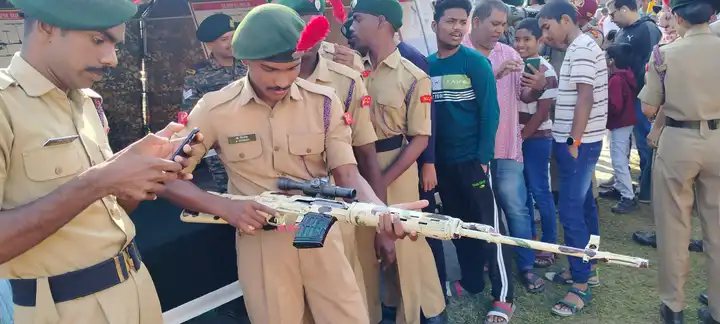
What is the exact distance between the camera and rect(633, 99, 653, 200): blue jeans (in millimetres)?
6059

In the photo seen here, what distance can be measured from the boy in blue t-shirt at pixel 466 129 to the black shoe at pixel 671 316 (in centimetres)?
102

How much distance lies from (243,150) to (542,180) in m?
3.03

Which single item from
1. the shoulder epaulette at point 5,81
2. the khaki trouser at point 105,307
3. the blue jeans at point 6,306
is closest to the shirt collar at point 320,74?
the khaki trouser at point 105,307

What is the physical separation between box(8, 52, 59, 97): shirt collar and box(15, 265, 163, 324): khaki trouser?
0.56 m

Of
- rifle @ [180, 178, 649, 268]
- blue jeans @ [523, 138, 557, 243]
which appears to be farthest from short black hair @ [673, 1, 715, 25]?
rifle @ [180, 178, 649, 268]

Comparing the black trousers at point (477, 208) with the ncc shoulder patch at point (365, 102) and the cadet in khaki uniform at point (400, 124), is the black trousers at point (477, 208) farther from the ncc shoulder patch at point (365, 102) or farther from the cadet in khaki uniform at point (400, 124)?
the ncc shoulder patch at point (365, 102)

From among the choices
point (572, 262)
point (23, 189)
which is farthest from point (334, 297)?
point (572, 262)

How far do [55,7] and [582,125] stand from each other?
3392mm

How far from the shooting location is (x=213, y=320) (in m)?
3.74

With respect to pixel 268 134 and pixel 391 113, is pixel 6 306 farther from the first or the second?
pixel 391 113

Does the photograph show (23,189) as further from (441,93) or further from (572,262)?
(572,262)

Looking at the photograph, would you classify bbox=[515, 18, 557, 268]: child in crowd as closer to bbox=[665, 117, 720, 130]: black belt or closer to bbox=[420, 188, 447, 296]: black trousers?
bbox=[665, 117, 720, 130]: black belt

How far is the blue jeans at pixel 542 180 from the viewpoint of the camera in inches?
179

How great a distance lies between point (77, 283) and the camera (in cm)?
165
